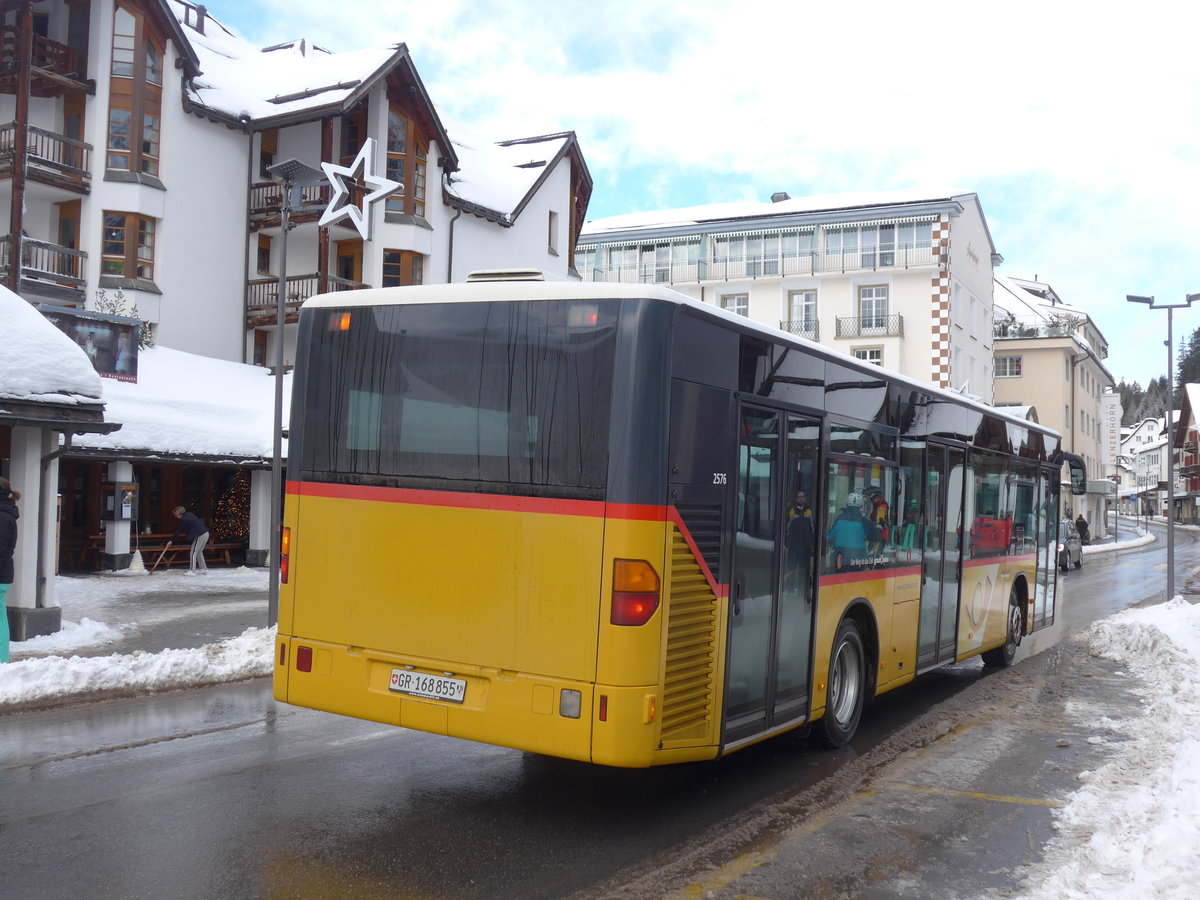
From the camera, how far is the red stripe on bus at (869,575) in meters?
→ 8.01

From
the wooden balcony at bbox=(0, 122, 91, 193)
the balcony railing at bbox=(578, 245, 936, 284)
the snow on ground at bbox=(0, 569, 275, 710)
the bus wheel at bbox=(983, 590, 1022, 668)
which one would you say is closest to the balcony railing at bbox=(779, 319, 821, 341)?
the balcony railing at bbox=(578, 245, 936, 284)

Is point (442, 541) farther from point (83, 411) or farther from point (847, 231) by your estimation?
point (847, 231)

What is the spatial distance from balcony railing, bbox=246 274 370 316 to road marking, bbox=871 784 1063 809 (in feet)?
81.5

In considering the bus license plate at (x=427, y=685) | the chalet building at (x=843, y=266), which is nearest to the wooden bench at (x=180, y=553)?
the bus license plate at (x=427, y=685)

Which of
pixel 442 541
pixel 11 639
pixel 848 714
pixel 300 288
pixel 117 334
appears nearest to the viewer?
pixel 442 541

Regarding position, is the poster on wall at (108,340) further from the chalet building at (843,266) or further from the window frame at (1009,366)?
the window frame at (1009,366)

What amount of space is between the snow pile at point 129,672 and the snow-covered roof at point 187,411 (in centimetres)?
949

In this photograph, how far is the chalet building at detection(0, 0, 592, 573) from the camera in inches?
1032

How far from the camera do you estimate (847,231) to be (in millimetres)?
56219

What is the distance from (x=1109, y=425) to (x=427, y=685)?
304ft

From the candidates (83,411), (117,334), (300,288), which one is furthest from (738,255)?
(83,411)

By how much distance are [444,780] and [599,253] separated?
54.5 metres

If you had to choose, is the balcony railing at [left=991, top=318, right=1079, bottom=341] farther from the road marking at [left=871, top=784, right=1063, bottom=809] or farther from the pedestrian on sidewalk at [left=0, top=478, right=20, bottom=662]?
the road marking at [left=871, top=784, right=1063, bottom=809]

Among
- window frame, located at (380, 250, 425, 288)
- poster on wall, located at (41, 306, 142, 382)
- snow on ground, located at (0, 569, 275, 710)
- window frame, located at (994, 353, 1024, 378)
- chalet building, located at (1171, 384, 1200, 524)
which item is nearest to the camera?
snow on ground, located at (0, 569, 275, 710)
